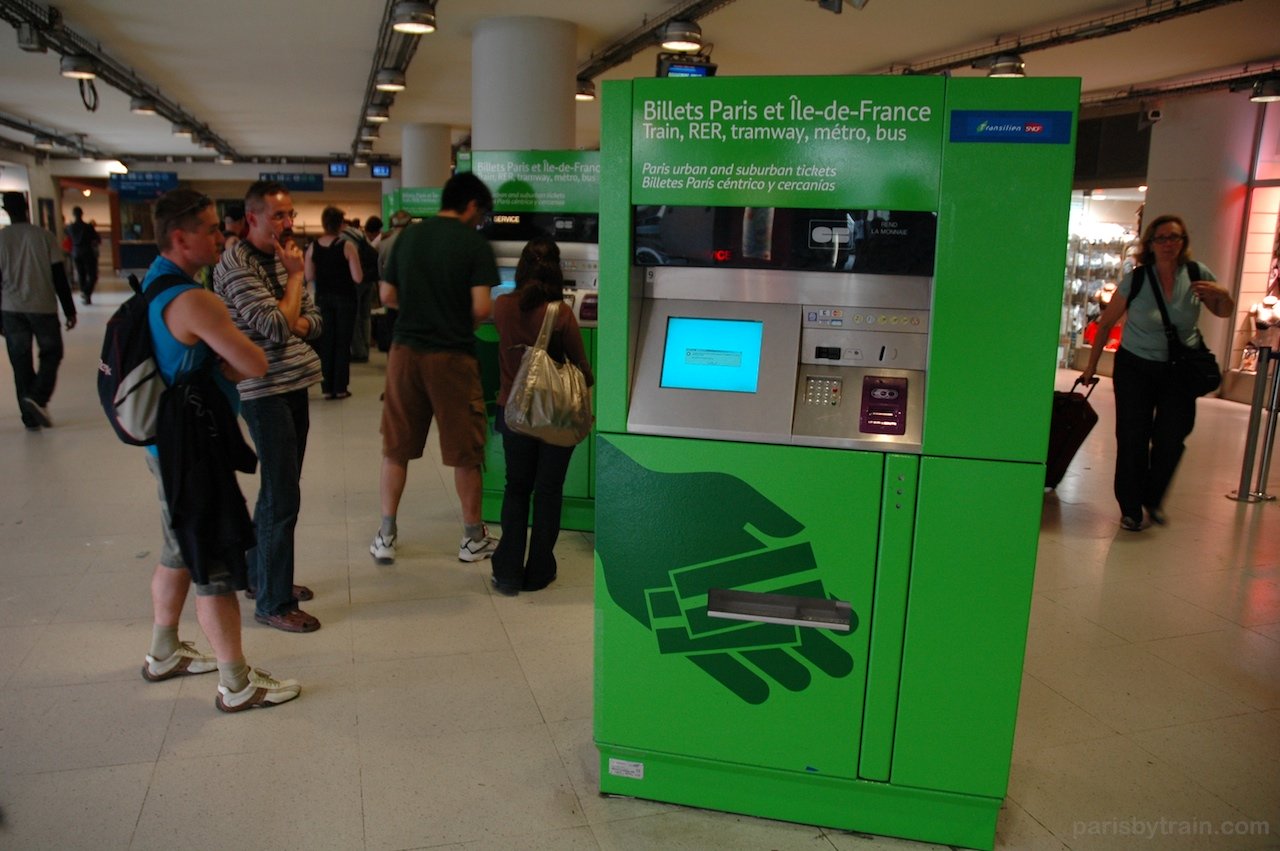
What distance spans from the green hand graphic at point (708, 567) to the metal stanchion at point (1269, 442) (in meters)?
4.56

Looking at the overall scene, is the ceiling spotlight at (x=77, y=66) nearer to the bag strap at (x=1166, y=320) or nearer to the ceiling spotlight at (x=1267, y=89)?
the bag strap at (x=1166, y=320)

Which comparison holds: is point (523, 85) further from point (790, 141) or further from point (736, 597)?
point (736, 597)

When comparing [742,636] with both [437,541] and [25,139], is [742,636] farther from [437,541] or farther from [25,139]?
[25,139]

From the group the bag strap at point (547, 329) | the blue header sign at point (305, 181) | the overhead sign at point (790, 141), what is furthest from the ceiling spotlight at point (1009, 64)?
the blue header sign at point (305, 181)

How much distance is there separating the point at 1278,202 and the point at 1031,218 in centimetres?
911

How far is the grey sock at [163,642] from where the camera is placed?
3.03 meters

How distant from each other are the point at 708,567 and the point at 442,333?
2.00 m

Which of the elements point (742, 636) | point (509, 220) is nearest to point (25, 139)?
point (509, 220)

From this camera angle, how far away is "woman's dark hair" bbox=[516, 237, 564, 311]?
3.58 metres

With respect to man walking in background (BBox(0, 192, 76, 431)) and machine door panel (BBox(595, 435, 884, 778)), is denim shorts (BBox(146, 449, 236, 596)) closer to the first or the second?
machine door panel (BBox(595, 435, 884, 778))

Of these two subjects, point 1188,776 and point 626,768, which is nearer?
point 626,768

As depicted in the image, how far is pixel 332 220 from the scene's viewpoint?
841 cm

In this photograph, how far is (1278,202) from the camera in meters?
9.21

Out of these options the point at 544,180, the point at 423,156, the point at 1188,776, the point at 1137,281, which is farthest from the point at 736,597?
the point at 423,156
